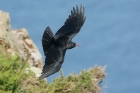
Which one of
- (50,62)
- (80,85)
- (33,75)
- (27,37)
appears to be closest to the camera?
(50,62)

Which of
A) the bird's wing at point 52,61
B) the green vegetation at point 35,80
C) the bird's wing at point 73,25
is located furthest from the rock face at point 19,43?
the bird's wing at point 52,61

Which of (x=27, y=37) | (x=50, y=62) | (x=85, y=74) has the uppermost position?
(x=27, y=37)

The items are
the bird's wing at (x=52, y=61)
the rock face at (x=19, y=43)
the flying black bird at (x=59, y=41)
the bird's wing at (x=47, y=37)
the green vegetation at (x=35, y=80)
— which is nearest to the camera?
the bird's wing at (x=52, y=61)

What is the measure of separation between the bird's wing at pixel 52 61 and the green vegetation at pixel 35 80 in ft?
3.76

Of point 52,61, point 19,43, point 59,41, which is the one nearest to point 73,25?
point 59,41

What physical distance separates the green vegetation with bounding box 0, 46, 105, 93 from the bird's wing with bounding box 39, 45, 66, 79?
115 centimetres

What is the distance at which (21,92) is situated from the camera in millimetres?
18875

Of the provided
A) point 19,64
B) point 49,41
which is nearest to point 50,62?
point 49,41

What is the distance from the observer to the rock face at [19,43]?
2480cm

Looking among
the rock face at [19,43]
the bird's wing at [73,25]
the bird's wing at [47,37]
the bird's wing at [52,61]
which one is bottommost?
the bird's wing at [52,61]

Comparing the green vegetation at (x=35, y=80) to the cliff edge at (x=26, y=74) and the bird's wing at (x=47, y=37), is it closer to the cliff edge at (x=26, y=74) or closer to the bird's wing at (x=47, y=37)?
the cliff edge at (x=26, y=74)

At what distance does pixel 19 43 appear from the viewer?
2758cm

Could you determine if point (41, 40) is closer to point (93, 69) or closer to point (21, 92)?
point (21, 92)

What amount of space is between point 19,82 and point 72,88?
3.20 meters
